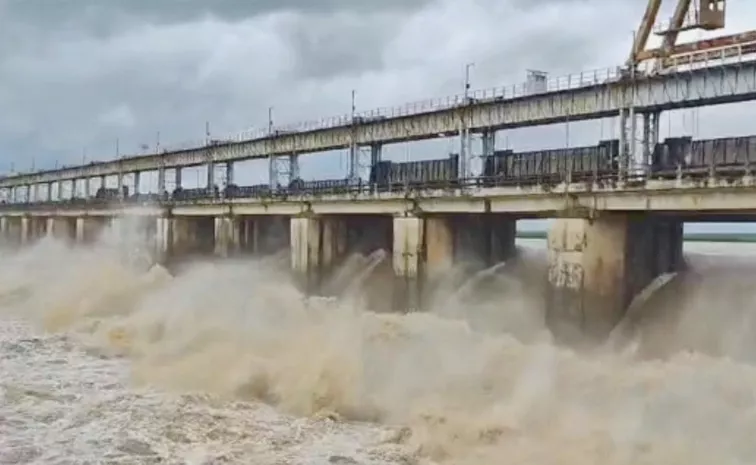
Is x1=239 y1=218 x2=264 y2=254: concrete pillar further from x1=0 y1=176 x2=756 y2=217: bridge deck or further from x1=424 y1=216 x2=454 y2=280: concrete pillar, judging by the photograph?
x1=424 y1=216 x2=454 y2=280: concrete pillar

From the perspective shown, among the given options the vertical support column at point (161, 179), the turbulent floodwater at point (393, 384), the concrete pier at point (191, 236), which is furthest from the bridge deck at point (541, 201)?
A: the vertical support column at point (161, 179)

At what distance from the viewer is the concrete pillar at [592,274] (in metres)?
21.6

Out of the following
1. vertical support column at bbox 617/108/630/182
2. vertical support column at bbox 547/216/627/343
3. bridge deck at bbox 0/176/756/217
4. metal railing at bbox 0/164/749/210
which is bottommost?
vertical support column at bbox 547/216/627/343

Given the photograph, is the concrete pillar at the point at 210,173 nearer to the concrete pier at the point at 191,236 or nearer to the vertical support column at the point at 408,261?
the concrete pier at the point at 191,236

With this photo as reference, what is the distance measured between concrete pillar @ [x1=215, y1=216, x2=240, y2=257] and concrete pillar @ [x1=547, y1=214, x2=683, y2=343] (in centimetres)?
2474

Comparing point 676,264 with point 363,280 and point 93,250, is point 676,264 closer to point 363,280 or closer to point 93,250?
point 363,280

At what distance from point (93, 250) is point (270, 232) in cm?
1935

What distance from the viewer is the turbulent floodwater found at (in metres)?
13.9

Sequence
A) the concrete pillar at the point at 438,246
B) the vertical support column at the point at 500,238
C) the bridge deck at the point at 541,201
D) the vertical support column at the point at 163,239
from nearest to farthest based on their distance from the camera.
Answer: the bridge deck at the point at 541,201, the concrete pillar at the point at 438,246, the vertical support column at the point at 500,238, the vertical support column at the point at 163,239

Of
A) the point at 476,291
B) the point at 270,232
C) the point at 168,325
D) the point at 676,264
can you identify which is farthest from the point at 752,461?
the point at 270,232

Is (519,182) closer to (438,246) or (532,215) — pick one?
(532,215)

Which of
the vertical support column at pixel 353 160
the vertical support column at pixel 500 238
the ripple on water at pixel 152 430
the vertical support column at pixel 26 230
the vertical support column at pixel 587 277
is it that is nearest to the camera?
the ripple on water at pixel 152 430

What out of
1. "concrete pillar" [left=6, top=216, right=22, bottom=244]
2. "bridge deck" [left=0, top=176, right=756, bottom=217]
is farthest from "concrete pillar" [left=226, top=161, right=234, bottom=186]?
"concrete pillar" [left=6, top=216, right=22, bottom=244]

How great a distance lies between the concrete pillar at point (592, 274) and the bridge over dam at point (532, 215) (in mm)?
32
